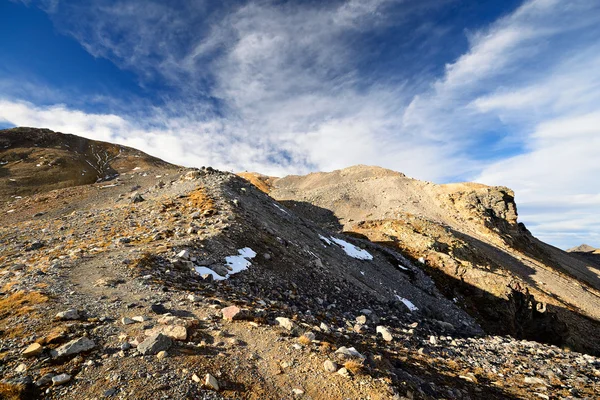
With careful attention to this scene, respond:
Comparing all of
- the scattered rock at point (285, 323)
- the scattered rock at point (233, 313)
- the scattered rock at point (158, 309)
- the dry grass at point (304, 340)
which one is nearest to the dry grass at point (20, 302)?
the scattered rock at point (158, 309)

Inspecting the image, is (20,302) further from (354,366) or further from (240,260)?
(354,366)

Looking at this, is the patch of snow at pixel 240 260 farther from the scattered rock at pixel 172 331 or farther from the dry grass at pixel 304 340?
the dry grass at pixel 304 340

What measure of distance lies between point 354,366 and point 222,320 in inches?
140

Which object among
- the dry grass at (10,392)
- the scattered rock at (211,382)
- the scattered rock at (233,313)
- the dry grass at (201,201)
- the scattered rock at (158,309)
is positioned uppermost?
the dry grass at (201,201)

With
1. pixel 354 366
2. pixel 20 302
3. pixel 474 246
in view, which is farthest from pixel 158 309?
pixel 474 246

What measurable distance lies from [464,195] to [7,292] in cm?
7008

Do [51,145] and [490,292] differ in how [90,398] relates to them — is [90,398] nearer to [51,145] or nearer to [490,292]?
[490,292]

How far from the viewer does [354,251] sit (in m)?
25.9

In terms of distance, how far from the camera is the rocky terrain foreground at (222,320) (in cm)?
527

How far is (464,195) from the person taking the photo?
203 ft

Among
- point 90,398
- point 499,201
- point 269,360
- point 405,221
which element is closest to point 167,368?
point 90,398

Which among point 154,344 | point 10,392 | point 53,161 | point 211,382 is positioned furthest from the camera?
point 53,161

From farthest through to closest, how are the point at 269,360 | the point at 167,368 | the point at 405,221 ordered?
the point at 405,221 < the point at 269,360 < the point at 167,368

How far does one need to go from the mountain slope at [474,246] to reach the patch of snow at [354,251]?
8.20 meters
